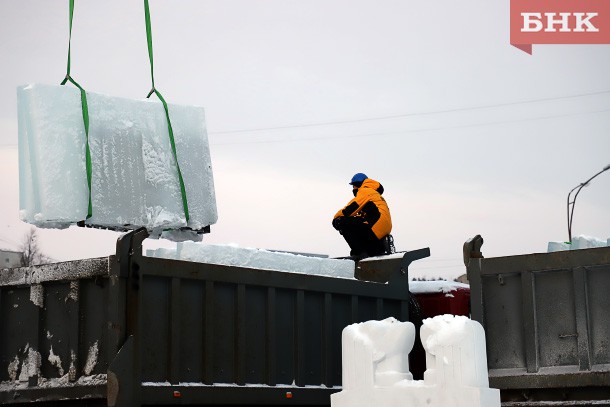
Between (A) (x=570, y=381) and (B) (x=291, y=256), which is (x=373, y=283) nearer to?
(B) (x=291, y=256)

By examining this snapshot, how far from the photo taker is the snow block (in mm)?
4176

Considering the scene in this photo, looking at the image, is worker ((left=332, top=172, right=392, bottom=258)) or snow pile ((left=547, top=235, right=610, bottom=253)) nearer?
snow pile ((left=547, top=235, right=610, bottom=253))

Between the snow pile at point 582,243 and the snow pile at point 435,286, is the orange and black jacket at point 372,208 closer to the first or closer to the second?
the snow pile at point 435,286

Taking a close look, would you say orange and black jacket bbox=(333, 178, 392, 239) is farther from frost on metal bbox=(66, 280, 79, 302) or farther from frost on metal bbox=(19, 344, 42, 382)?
frost on metal bbox=(19, 344, 42, 382)

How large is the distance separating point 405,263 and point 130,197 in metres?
2.27

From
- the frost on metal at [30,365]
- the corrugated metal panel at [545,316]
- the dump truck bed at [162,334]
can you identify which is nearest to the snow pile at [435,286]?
the corrugated metal panel at [545,316]

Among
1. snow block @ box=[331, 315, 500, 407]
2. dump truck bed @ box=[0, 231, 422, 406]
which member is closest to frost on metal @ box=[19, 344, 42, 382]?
dump truck bed @ box=[0, 231, 422, 406]

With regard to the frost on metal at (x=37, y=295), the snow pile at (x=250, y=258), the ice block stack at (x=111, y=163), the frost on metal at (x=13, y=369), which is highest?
the ice block stack at (x=111, y=163)

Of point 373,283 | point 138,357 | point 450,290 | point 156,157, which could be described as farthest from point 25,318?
point 450,290

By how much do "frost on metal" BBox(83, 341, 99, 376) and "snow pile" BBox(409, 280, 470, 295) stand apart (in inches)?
125

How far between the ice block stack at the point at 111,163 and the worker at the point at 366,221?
1633mm

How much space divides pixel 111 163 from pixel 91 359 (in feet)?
5.77

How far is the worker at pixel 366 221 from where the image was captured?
9.15 meters

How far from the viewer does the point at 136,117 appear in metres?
7.66
